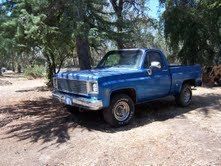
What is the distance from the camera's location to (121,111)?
908 centimetres

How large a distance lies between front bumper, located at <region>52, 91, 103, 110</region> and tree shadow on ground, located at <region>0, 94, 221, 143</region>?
64 centimetres

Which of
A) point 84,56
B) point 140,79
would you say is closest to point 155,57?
point 140,79

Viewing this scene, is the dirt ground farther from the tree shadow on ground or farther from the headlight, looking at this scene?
the headlight

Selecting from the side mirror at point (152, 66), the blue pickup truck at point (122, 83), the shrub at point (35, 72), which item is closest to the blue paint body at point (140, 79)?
the blue pickup truck at point (122, 83)

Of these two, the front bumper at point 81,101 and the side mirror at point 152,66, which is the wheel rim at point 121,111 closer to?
the front bumper at point 81,101

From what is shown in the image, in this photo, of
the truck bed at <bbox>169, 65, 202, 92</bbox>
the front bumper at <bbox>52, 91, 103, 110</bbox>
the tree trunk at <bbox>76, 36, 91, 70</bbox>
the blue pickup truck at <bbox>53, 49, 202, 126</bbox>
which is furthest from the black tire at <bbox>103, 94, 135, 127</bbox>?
the tree trunk at <bbox>76, 36, 91, 70</bbox>

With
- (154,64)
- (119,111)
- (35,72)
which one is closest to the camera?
(119,111)

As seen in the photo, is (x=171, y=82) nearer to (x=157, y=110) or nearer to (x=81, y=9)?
(x=157, y=110)

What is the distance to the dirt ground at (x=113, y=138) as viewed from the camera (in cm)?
702

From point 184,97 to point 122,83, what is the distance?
3246 millimetres

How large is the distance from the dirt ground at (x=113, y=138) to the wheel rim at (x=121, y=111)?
273 mm

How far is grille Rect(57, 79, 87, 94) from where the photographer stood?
8828 mm

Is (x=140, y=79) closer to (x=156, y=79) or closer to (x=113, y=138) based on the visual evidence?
(x=156, y=79)

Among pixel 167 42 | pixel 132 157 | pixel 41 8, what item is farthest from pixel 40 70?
pixel 132 157
